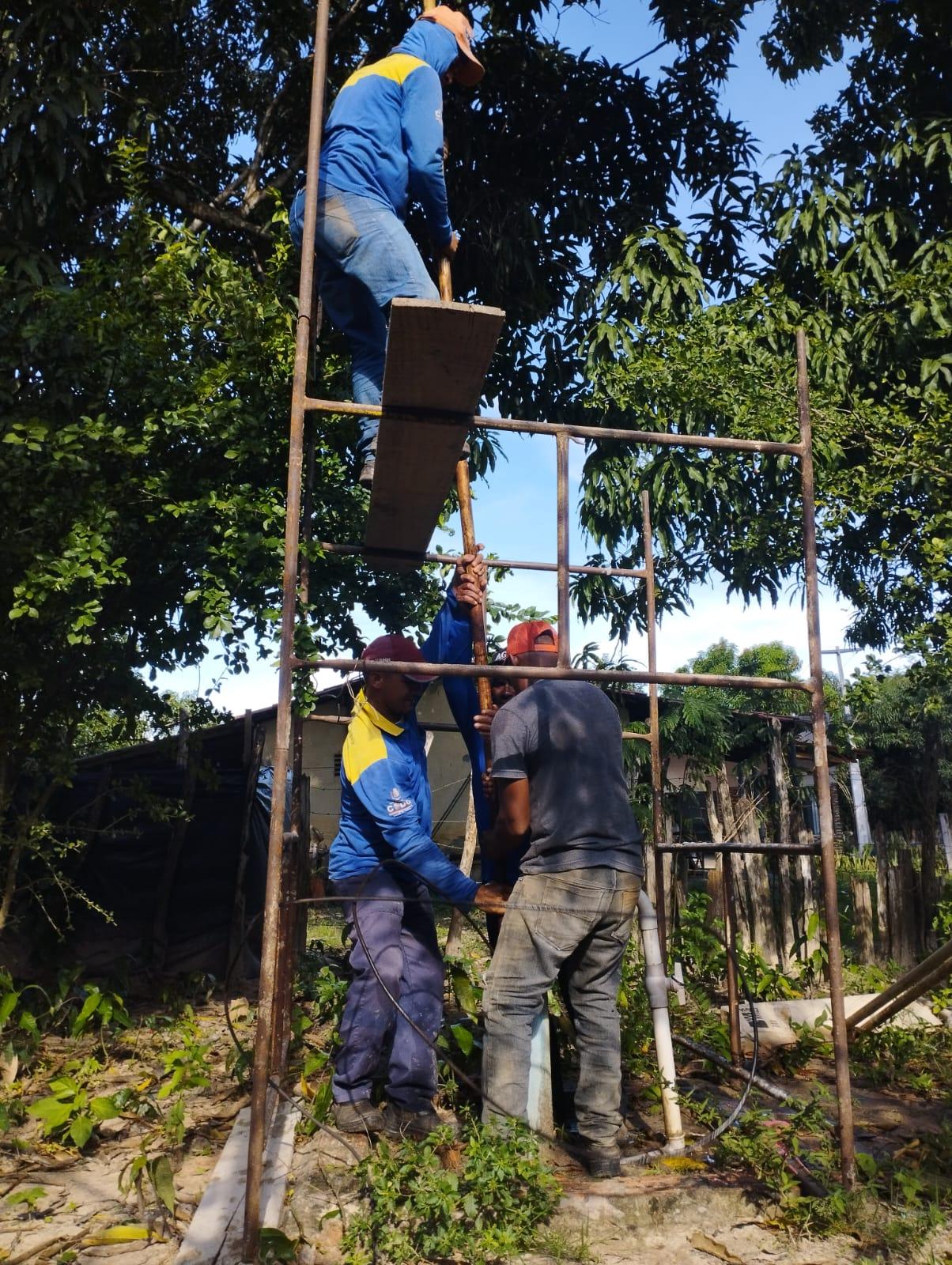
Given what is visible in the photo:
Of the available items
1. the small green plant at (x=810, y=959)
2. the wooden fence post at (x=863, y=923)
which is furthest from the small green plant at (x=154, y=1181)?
the wooden fence post at (x=863, y=923)

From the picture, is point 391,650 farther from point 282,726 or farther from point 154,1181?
point 154,1181

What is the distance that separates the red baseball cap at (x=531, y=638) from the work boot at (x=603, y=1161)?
184cm

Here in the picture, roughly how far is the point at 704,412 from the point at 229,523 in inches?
157

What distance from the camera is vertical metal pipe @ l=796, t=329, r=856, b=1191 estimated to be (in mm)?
3492

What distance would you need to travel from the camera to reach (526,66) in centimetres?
847

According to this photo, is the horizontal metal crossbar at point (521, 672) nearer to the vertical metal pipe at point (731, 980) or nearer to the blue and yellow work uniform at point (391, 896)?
the blue and yellow work uniform at point (391, 896)

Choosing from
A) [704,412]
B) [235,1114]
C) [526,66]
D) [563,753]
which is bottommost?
[235,1114]

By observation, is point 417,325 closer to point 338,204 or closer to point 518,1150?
point 338,204

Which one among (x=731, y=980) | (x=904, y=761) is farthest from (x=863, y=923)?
(x=904, y=761)

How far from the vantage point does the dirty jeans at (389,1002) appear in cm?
406

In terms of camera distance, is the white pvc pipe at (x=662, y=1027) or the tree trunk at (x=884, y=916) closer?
the white pvc pipe at (x=662, y=1027)

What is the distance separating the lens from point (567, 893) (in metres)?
3.72

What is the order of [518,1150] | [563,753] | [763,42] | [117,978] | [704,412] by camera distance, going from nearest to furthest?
[518,1150] < [563,753] < [117,978] < [704,412] < [763,42]

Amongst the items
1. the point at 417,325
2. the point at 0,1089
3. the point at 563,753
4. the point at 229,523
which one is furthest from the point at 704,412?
the point at 0,1089
